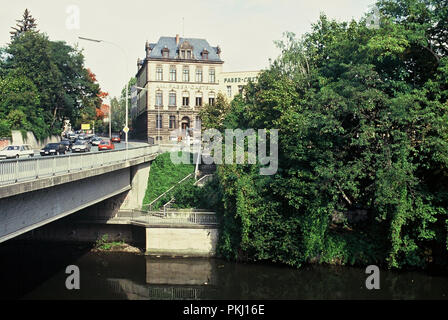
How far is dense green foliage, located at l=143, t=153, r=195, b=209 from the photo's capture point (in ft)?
121

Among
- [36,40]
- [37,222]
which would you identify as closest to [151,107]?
[36,40]

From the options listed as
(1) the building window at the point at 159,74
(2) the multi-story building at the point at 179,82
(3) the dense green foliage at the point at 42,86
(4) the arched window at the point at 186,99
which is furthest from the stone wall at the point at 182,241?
(1) the building window at the point at 159,74

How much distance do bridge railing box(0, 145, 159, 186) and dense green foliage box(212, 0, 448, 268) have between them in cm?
799

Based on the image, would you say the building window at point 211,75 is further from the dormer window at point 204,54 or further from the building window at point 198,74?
the dormer window at point 204,54

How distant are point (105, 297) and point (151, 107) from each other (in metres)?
54.5

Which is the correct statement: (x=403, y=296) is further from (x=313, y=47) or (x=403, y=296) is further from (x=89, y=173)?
(x=313, y=47)

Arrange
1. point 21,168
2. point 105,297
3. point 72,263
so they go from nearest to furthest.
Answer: point 21,168 → point 105,297 → point 72,263

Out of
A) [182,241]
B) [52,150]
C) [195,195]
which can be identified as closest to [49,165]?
[182,241]

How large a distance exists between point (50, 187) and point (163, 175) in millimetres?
19753

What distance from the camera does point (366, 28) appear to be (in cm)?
2845

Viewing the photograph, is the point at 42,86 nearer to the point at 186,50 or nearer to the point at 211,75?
the point at 186,50

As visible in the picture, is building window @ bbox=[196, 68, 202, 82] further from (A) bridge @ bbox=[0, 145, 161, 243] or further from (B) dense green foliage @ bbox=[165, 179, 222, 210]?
(A) bridge @ bbox=[0, 145, 161, 243]

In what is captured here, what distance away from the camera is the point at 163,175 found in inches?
1515

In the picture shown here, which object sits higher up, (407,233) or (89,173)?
(89,173)
